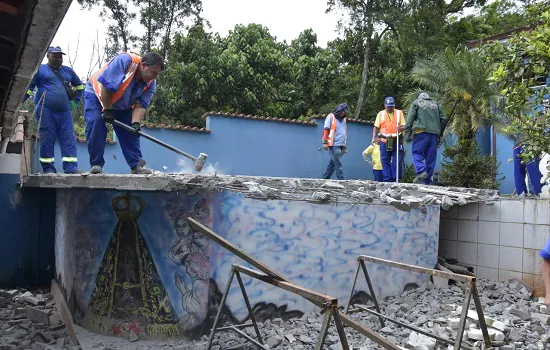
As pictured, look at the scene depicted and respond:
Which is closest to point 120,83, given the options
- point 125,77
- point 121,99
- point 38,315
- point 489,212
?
point 125,77

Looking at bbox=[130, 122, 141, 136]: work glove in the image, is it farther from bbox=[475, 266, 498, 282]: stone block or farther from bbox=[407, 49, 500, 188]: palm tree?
bbox=[407, 49, 500, 188]: palm tree

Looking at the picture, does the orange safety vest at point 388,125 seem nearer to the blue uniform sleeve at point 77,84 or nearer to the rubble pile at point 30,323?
the blue uniform sleeve at point 77,84

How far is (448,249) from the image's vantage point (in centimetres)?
691

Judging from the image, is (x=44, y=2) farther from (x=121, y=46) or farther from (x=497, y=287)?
(x=121, y=46)

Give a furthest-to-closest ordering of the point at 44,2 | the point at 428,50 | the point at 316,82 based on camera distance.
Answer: the point at 316,82, the point at 428,50, the point at 44,2

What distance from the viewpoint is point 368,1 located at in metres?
15.8

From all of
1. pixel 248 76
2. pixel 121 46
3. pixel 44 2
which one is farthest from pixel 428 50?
pixel 44 2

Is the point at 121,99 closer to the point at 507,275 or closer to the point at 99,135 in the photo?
the point at 99,135

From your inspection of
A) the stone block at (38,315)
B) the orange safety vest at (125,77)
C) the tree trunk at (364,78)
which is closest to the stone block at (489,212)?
the orange safety vest at (125,77)

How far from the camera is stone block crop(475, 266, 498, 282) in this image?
20.7ft

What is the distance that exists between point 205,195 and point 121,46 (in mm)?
14619

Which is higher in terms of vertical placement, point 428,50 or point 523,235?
point 428,50

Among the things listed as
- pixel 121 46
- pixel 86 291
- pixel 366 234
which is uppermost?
pixel 121 46

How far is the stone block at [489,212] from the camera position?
6.33m
